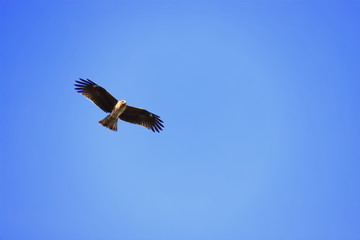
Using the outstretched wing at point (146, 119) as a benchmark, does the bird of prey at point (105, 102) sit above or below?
below

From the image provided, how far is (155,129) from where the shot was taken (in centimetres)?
1822

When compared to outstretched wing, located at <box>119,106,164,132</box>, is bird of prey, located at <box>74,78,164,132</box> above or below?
below

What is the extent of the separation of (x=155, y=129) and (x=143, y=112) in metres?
1.03

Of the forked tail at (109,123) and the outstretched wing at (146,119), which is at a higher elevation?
the outstretched wing at (146,119)

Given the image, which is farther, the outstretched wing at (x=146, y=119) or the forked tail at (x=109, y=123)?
the outstretched wing at (x=146, y=119)

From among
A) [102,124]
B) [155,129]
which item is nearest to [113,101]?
[102,124]

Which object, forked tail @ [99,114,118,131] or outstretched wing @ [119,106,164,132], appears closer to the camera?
forked tail @ [99,114,118,131]

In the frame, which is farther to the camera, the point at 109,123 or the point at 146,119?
the point at 146,119

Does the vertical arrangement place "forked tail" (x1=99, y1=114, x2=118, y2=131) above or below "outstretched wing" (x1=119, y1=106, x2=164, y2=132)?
below

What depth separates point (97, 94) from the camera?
55.5 feet

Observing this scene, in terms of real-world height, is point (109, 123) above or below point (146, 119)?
below

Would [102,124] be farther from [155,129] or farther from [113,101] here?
[155,129]

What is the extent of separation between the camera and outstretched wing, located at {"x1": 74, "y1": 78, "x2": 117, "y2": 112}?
16.8 m

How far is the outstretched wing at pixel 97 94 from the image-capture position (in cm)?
1677
